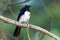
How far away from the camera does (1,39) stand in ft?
4.63

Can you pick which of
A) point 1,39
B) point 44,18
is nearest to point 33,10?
point 44,18

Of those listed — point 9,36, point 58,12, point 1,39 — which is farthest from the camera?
point 58,12

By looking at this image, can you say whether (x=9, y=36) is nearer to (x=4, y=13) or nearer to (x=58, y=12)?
(x=4, y=13)

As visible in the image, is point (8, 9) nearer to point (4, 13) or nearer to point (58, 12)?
point (4, 13)

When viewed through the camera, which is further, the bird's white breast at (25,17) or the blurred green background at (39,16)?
the bird's white breast at (25,17)

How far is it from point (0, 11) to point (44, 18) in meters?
0.43

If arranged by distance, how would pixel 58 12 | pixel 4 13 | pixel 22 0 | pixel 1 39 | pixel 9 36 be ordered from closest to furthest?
1. pixel 1 39
2. pixel 9 36
3. pixel 22 0
4. pixel 4 13
5. pixel 58 12

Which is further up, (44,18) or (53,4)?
(53,4)

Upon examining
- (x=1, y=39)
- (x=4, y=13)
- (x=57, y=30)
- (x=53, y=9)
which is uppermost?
(x=53, y=9)

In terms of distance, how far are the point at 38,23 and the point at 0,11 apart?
35cm

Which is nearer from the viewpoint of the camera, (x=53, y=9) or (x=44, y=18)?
(x=44, y=18)

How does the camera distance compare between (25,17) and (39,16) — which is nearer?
(39,16)

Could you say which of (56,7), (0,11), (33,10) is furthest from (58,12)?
(0,11)

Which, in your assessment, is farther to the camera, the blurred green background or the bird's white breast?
the bird's white breast
